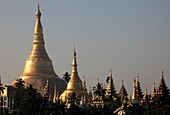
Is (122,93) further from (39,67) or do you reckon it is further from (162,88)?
(39,67)

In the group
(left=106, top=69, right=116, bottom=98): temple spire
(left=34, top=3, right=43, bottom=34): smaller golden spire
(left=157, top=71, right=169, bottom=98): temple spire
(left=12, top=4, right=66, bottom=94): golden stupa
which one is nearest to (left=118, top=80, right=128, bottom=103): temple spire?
(left=106, top=69, right=116, bottom=98): temple spire

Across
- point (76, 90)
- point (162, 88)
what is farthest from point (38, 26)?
point (162, 88)

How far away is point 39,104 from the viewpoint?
102875 mm

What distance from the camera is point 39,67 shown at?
149625 mm

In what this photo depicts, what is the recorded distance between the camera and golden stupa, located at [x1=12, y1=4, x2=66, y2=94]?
147 m

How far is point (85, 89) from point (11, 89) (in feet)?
51.5

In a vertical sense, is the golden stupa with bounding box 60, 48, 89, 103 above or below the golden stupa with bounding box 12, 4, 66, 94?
below

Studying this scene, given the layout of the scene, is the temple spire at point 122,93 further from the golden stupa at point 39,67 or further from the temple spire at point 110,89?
the golden stupa at point 39,67

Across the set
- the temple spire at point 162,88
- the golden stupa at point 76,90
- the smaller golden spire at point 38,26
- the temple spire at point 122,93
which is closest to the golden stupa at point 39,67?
the smaller golden spire at point 38,26

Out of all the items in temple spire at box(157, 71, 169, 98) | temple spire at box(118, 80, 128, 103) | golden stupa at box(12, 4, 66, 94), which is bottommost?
temple spire at box(157, 71, 169, 98)

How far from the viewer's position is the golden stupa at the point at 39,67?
482 feet

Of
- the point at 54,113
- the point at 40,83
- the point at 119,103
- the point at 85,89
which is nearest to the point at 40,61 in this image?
the point at 40,83

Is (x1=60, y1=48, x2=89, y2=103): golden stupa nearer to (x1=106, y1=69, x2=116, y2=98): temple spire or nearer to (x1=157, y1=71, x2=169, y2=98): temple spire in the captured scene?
(x1=106, y1=69, x2=116, y2=98): temple spire

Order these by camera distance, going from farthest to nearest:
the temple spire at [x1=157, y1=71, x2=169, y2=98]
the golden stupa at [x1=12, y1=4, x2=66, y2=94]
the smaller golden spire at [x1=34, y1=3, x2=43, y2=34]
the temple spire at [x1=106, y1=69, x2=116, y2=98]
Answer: the smaller golden spire at [x1=34, y1=3, x2=43, y2=34]
the golden stupa at [x1=12, y1=4, x2=66, y2=94]
the temple spire at [x1=106, y1=69, x2=116, y2=98]
the temple spire at [x1=157, y1=71, x2=169, y2=98]
